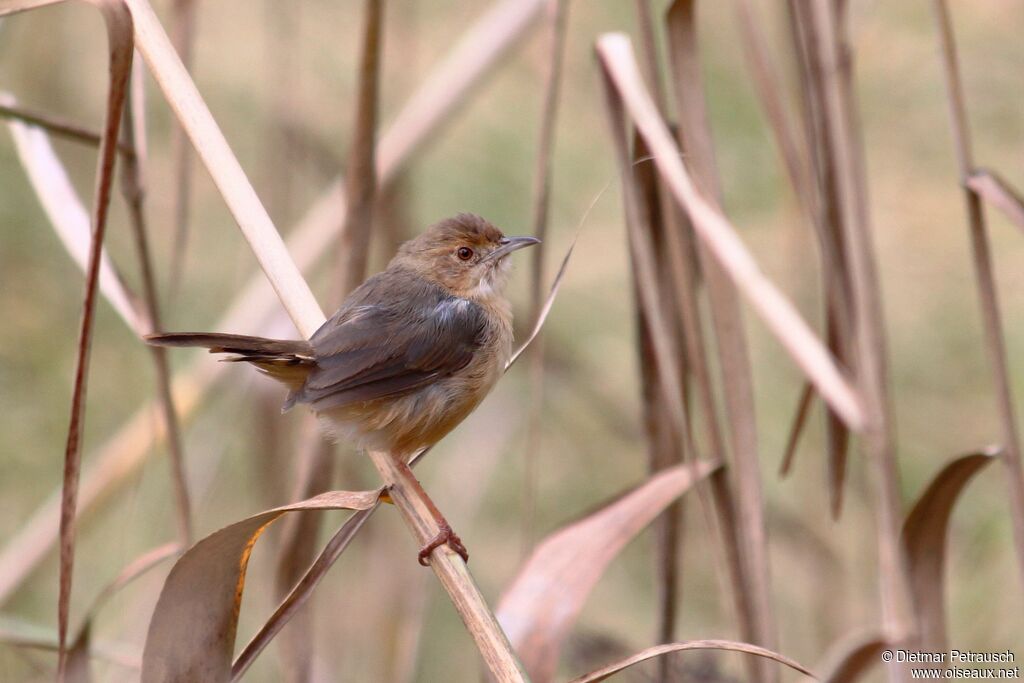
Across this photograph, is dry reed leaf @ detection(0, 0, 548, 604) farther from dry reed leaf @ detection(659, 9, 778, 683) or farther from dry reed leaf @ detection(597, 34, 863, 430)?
dry reed leaf @ detection(659, 9, 778, 683)

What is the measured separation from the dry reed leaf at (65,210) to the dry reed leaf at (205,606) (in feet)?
2.35

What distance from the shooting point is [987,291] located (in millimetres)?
2234

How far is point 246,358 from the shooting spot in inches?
86.3

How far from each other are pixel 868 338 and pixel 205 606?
159 centimetres

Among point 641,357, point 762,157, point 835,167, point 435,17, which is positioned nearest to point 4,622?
point 641,357

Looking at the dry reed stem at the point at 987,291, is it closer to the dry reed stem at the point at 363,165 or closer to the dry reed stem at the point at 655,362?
the dry reed stem at the point at 655,362

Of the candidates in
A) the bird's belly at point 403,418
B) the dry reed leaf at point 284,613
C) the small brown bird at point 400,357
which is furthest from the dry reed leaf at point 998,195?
the dry reed leaf at point 284,613

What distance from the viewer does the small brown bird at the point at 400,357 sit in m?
2.34

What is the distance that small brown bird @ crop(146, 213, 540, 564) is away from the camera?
2342 mm

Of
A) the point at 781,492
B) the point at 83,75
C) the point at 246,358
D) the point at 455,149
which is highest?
the point at 83,75

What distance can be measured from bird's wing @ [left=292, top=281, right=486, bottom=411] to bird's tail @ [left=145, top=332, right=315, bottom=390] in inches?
1.5

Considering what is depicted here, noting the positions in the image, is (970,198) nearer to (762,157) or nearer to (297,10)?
(297,10)

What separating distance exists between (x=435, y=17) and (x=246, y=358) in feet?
14.0

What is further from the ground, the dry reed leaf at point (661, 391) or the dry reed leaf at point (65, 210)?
the dry reed leaf at point (65, 210)
